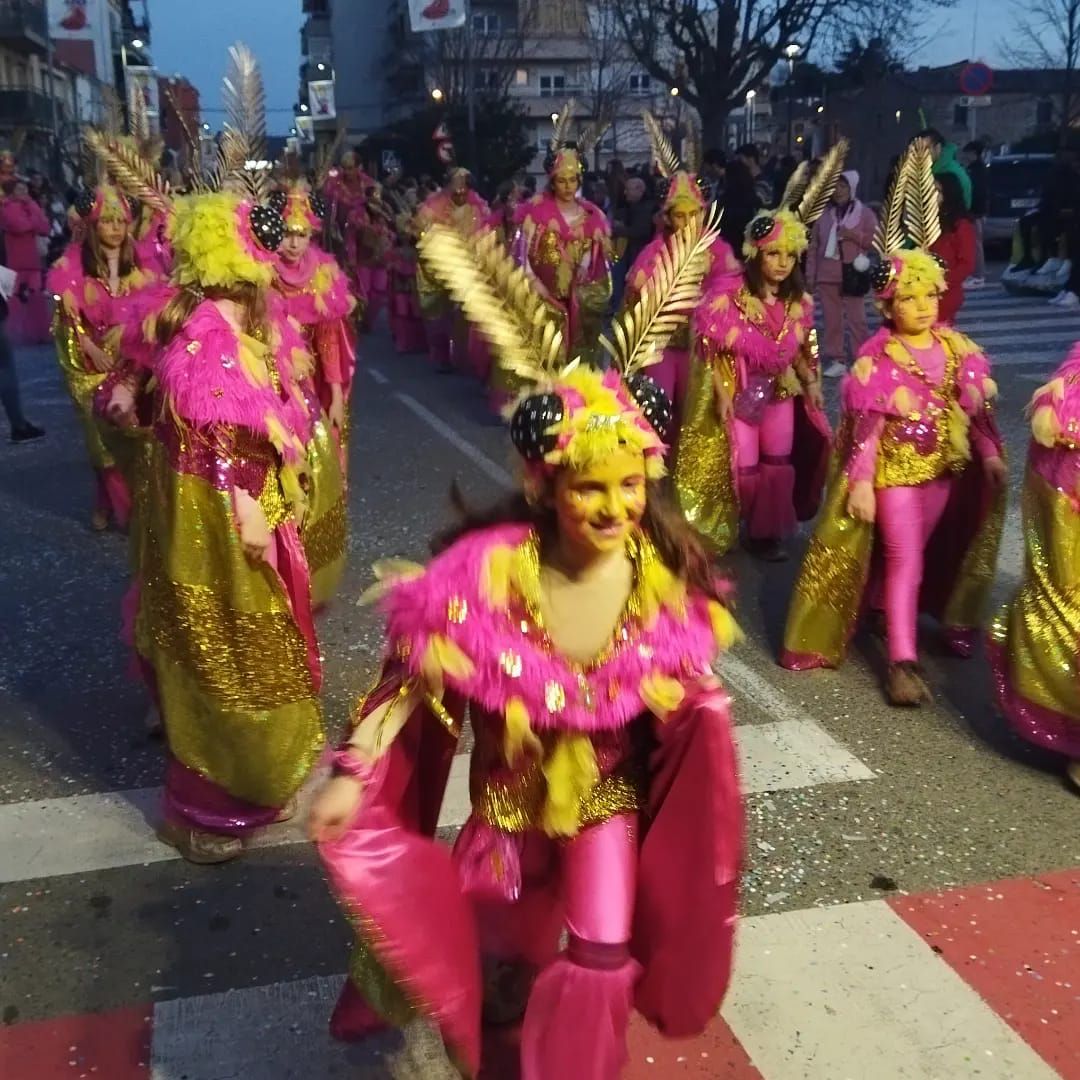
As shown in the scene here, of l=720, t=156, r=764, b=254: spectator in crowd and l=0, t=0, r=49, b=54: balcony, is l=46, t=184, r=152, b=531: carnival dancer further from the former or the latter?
l=0, t=0, r=49, b=54: balcony

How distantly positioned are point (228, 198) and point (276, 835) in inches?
78.9

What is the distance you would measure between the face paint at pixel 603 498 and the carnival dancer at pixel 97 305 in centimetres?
484

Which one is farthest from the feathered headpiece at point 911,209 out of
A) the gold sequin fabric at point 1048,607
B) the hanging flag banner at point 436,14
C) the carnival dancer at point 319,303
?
the hanging flag banner at point 436,14

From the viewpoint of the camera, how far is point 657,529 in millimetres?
2590

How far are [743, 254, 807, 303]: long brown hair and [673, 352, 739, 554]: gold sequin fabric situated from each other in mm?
451

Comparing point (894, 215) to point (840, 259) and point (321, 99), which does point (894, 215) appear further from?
point (321, 99)

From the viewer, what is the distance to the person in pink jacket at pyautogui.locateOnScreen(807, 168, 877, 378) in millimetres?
11547

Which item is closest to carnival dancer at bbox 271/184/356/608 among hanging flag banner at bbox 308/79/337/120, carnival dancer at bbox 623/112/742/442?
carnival dancer at bbox 623/112/742/442

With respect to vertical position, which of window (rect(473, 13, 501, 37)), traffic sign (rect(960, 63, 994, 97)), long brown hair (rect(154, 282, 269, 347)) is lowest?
long brown hair (rect(154, 282, 269, 347))

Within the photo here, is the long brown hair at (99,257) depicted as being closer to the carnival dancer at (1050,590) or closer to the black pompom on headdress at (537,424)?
the carnival dancer at (1050,590)

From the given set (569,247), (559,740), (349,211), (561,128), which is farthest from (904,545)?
(349,211)

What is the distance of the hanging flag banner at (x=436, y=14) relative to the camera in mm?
18422

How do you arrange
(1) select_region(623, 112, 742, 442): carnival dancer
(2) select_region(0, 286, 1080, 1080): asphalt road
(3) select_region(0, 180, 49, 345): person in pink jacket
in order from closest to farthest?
1. (2) select_region(0, 286, 1080, 1080): asphalt road
2. (1) select_region(623, 112, 742, 442): carnival dancer
3. (3) select_region(0, 180, 49, 345): person in pink jacket

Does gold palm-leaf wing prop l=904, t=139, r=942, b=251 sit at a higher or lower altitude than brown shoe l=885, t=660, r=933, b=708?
higher
